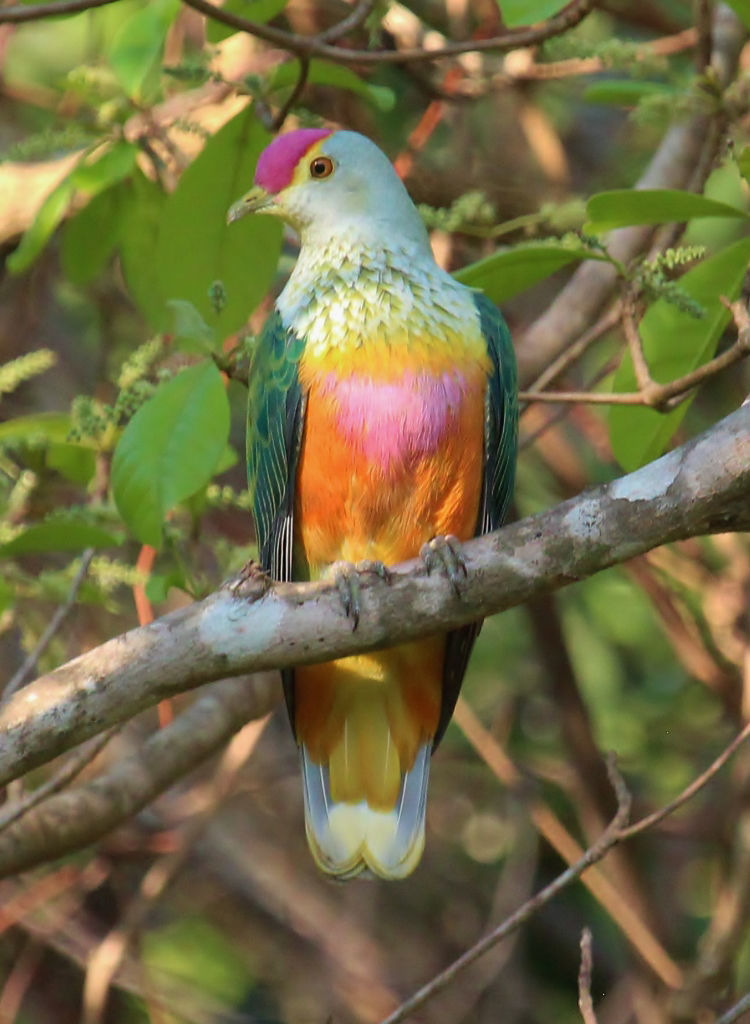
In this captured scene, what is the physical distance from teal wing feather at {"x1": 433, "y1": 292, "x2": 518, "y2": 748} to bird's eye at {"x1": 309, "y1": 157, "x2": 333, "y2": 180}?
1.21ft

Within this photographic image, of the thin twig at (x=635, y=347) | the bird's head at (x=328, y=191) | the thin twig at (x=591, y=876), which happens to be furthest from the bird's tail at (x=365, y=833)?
the bird's head at (x=328, y=191)

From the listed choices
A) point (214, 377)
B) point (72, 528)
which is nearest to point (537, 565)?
point (214, 377)

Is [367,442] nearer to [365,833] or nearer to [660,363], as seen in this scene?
[660,363]

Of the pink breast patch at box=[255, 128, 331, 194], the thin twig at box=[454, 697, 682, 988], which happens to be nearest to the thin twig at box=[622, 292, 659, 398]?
the pink breast patch at box=[255, 128, 331, 194]

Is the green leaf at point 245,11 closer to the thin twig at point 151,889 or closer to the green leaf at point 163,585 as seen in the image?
the green leaf at point 163,585

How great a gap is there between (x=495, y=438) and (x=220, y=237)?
636mm

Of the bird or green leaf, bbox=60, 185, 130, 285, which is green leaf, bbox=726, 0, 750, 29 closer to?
the bird

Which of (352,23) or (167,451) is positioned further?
(352,23)

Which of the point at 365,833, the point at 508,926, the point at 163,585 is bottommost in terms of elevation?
the point at 365,833

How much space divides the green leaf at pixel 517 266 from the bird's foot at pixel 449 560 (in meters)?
0.50

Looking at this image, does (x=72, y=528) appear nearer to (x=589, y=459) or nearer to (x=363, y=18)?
(x=363, y=18)

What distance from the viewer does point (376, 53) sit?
2.42 meters

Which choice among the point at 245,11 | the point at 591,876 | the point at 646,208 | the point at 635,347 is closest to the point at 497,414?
the point at 635,347

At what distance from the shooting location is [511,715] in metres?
4.05
